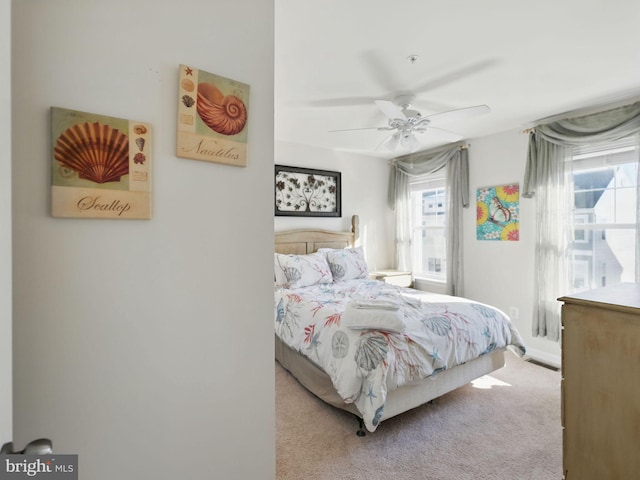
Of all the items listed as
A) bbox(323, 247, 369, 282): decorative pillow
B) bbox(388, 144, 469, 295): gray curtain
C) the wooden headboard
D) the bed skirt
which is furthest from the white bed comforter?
bbox(388, 144, 469, 295): gray curtain

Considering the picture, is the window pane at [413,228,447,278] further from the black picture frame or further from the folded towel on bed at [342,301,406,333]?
the folded towel on bed at [342,301,406,333]

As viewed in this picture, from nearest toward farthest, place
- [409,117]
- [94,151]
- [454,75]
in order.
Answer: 1. [94,151]
2. [454,75]
3. [409,117]

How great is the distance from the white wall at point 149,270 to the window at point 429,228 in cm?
379

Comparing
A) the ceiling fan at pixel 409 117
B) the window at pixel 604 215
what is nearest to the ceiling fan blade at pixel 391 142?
the ceiling fan at pixel 409 117

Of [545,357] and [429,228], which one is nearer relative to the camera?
[545,357]

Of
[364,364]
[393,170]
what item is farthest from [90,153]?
[393,170]

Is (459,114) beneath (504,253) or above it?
above

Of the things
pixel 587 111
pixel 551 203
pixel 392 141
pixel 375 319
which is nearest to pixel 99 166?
pixel 375 319

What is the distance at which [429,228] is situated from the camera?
4.48 metres

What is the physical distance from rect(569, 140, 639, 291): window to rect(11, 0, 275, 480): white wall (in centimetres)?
333

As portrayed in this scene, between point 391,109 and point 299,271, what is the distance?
1.87m

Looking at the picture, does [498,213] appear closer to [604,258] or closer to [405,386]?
[604,258]
